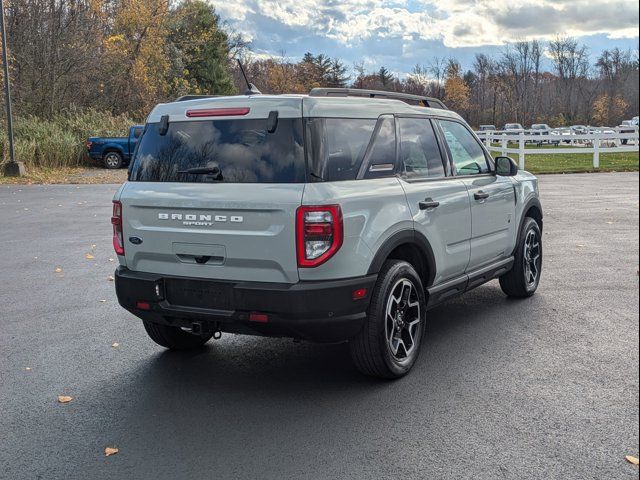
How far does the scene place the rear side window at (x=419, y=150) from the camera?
5.08 meters

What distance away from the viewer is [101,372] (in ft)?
16.2

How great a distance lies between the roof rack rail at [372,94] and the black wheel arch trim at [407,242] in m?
1.11

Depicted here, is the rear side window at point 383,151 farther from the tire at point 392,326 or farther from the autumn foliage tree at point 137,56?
the autumn foliage tree at point 137,56

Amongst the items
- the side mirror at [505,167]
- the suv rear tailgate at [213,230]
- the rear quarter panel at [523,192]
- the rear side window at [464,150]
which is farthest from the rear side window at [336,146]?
the rear quarter panel at [523,192]

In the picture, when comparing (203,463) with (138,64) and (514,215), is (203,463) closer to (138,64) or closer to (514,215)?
(514,215)

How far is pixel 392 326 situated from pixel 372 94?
1791 mm

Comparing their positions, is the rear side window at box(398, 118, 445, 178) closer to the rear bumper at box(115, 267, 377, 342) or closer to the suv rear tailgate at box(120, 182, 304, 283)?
the rear bumper at box(115, 267, 377, 342)

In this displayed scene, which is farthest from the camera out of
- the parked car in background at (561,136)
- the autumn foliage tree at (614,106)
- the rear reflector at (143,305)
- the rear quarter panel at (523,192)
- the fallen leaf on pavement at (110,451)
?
the parked car in background at (561,136)

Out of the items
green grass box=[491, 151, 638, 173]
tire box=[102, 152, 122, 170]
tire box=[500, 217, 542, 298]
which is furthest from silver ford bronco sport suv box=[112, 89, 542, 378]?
tire box=[102, 152, 122, 170]

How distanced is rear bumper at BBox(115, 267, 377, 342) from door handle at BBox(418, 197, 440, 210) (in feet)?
2.65

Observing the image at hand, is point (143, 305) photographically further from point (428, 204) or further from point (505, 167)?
point (505, 167)

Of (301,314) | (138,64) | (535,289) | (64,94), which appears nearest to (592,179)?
(535,289)

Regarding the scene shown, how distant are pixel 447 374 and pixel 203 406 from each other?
1.72 m

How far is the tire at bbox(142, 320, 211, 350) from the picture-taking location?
17.3 feet
